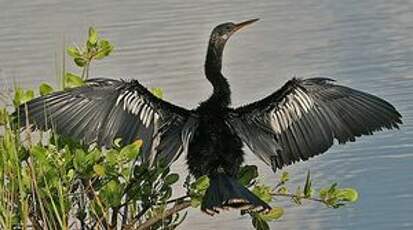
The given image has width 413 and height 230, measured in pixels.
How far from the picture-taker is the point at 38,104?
4.77 meters

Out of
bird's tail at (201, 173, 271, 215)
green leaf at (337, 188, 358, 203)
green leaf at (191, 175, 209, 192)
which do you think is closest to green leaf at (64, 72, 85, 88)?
green leaf at (191, 175, 209, 192)

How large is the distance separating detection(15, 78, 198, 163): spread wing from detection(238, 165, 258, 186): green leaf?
0.94 feet

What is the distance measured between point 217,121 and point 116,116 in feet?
1.24

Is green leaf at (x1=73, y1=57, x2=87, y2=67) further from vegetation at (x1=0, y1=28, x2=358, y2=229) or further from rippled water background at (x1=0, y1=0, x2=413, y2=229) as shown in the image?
rippled water background at (x1=0, y1=0, x2=413, y2=229)

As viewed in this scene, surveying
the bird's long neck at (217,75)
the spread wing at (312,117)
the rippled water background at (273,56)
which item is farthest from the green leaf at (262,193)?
the rippled water background at (273,56)

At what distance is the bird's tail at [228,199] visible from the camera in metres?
4.53

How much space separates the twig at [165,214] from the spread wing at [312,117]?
1.24 feet

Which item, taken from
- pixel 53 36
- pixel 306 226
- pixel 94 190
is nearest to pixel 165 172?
pixel 94 190

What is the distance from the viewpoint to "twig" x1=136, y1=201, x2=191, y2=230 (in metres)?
5.00

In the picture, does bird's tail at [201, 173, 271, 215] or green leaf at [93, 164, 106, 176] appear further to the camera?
green leaf at [93, 164, 106, 176]

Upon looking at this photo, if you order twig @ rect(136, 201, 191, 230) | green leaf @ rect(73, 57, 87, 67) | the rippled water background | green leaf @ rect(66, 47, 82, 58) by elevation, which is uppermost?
green leaf @ rect(66, 47, 82, 58)

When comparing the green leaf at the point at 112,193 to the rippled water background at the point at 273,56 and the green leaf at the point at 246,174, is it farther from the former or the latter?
the rippled water background at the point at 273,56

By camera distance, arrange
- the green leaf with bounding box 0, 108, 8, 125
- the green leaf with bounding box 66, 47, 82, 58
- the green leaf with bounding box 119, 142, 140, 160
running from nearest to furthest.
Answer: the green leaf with bounding box 119, 142, 140, 160, the green leaf with bounding box 0, 108, 8, 125, the green leaf with bounding box 66, 47, 82, 58

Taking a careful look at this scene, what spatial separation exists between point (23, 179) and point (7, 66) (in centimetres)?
520
